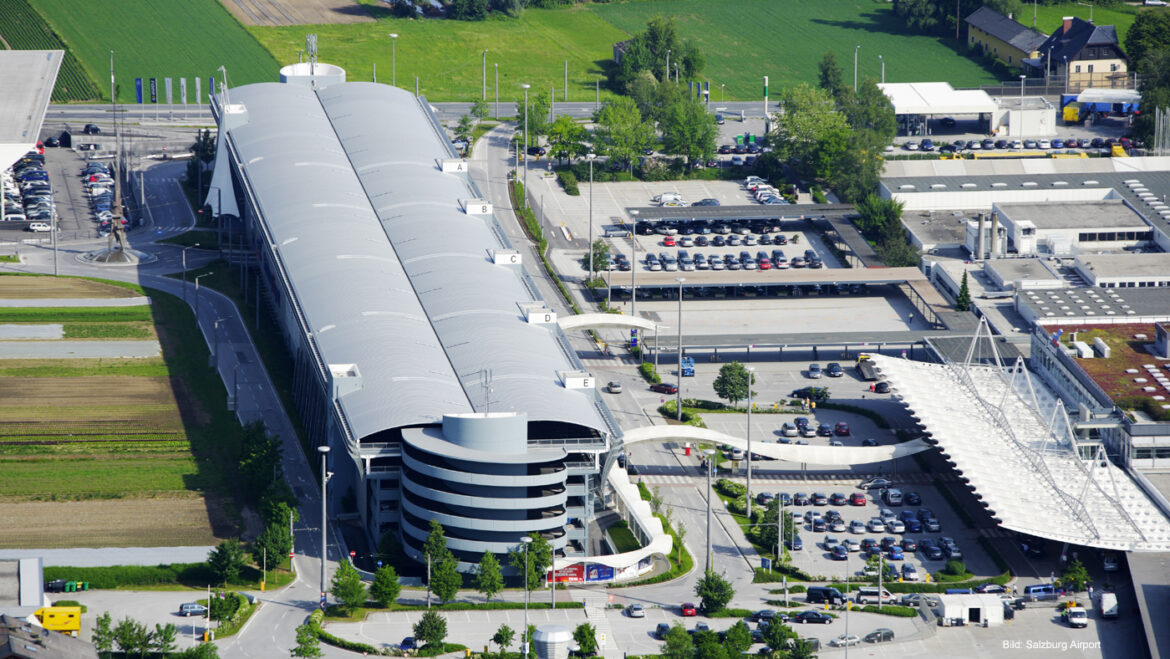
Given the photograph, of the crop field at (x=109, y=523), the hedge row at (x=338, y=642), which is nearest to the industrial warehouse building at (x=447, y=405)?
the crop field at (x=109, y=523)

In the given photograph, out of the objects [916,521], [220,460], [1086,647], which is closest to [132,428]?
[220,460]

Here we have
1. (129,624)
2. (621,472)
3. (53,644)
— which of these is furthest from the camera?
(621,472)

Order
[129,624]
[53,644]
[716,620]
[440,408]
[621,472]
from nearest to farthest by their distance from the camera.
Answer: [53,644], [129,624], [716,620], [440,408], [621,472]

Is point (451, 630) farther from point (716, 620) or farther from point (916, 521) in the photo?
point (916, 521)

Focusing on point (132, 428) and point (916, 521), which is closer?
point (916, 521)

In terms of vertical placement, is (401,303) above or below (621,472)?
above

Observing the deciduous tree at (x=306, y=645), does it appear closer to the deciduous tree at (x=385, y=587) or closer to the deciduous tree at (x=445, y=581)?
the deciduous tree at (x=385, y=587)
